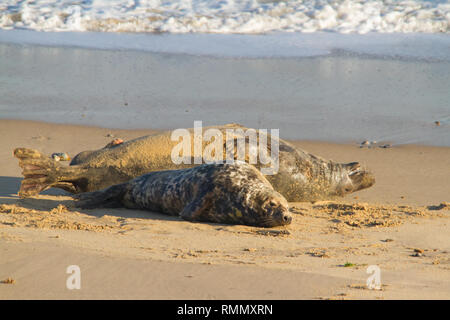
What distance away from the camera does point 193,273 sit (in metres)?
4.46

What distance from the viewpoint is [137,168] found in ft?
24.9

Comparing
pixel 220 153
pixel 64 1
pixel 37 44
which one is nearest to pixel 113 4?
pixel 64 1

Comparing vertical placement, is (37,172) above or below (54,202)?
above

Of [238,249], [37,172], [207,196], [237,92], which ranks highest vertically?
[237,92]

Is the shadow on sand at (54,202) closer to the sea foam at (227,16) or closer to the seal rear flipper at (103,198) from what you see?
the seal rear flipper at (103,198)

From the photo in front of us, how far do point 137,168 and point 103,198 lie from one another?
686 mm

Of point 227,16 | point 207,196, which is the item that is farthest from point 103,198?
point 227,16

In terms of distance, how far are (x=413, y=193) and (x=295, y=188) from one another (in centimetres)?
172

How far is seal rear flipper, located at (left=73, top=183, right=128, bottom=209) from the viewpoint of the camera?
23.0 feet

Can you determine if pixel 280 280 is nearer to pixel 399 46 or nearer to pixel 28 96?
pixel 28 96

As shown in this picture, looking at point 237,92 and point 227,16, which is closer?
point 237,92

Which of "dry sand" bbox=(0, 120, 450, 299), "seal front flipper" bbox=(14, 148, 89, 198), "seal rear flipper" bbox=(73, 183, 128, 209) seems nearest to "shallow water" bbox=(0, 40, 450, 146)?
"dry sand" bbox=(0, 120, 450, 299)

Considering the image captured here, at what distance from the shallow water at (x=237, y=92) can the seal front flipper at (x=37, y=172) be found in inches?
144

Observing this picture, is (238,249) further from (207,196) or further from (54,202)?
(54,202)
